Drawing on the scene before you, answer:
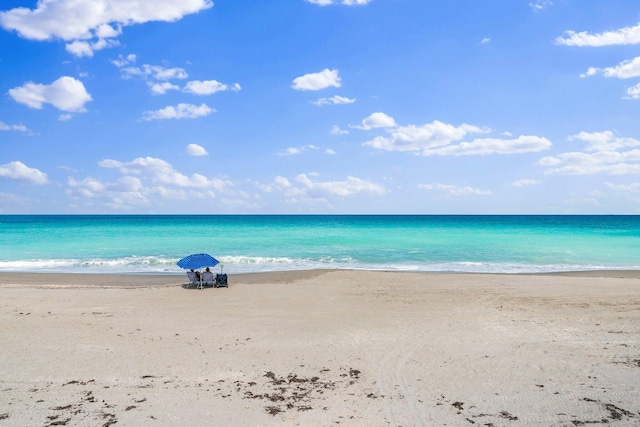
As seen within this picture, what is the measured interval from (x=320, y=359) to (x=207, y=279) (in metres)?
10.2

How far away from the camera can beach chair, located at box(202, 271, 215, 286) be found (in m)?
17.8

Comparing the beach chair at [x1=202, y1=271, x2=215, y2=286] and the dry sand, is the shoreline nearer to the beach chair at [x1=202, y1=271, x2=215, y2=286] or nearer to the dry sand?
the beach chair at [x1=202, y1=271, x2=215, y2=286]

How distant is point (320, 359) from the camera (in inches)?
346

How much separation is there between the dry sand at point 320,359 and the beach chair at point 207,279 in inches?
74.8

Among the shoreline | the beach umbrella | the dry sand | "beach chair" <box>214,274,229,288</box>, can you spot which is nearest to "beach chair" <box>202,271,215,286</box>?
"beach chair" <box>214,274,229,288</box>

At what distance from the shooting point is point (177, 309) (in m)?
13.6

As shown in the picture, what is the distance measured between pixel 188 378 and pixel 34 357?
3437 mm

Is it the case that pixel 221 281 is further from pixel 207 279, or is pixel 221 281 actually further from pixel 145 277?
pixel 145 277

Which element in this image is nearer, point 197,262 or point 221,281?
point 197,262

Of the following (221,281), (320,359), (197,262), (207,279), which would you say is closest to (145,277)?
(197,262)

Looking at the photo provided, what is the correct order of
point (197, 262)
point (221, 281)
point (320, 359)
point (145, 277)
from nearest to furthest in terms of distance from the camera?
point (320, 359) < point (197, 262) < point (221, 281) < point (145, 277)

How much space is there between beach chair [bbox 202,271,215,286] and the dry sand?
1.90 metres

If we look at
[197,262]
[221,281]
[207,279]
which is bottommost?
[221,281]

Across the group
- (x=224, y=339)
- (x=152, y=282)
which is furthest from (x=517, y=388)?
(x=152, y=282)
